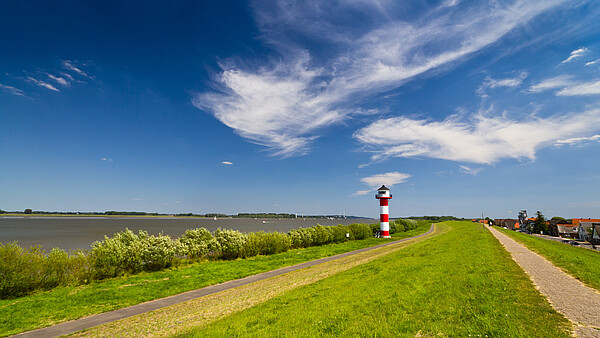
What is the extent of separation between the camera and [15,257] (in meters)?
14.9

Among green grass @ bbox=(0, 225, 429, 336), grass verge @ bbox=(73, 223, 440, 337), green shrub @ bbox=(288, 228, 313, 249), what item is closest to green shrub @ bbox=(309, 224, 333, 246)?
green shrub @ bbox=(288, 228, 313, 249)

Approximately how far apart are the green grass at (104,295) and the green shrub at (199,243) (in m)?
2.34

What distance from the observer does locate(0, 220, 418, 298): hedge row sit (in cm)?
1494

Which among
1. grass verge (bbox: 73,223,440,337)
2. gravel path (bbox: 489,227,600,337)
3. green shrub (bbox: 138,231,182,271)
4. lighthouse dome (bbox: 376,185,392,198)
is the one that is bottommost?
grass verge (bbox: 73,223,440,337)

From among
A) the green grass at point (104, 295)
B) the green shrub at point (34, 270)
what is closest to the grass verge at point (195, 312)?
the green grass at point (104, 295)

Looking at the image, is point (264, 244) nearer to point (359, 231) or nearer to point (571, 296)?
point (571, 296)

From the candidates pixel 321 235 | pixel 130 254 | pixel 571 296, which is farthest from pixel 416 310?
pixel 321 235

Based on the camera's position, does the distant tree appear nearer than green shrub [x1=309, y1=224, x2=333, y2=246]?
No

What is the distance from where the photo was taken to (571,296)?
29.6ft

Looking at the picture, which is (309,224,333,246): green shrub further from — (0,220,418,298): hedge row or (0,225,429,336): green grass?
(0,225,429,336): green grass

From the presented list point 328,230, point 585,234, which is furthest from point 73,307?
point 585,234

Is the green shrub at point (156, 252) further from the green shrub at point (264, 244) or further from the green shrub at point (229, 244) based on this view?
the green shrub at point (264, 244)

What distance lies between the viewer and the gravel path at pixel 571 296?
669 centimetres

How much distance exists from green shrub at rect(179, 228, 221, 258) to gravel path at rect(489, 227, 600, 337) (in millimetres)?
24373
